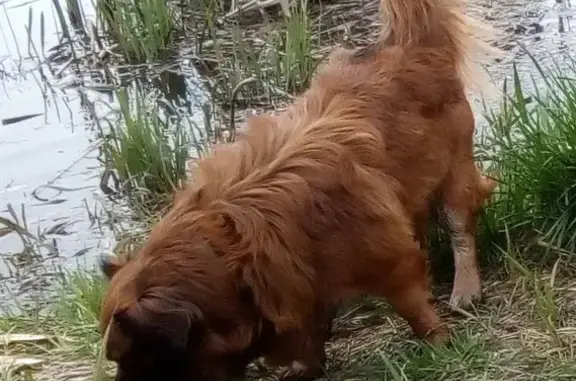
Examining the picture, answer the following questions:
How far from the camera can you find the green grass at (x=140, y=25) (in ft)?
28.7

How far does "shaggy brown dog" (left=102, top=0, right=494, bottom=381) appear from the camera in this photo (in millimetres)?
3346

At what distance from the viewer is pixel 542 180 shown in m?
4.57

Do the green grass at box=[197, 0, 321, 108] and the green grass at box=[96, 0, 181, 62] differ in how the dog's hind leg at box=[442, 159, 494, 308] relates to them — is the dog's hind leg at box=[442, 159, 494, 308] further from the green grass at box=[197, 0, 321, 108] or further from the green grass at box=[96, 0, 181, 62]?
the green grass at box=[96, 0, 181, 62]

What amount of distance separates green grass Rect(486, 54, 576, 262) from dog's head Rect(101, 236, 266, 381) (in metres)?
1.51

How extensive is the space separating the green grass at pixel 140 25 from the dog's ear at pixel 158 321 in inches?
226

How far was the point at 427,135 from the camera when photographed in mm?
4195

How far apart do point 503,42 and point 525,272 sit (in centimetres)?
379

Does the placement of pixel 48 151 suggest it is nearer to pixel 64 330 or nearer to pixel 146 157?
pixel 146 157

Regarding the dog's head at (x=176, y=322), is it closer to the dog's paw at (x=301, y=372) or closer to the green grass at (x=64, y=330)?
the dog's paw at (x=301, y=372)

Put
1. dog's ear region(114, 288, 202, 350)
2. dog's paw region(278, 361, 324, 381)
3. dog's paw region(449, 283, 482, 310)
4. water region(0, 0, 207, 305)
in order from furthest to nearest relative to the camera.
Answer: water region(0, 0, 207, 305)
dog's paw region(449, 283, 482, 310)
dog's paw region(278, 361, 324, 381)
dog's ear region(114, 288, 202, 350)

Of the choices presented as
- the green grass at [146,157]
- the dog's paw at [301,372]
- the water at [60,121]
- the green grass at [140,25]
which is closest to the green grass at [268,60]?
the water at [60,121]

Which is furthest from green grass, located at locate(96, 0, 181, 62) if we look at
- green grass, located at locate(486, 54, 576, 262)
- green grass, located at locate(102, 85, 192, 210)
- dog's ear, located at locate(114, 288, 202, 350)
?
dog's ear, located at locate(114, 288, 202, 350)

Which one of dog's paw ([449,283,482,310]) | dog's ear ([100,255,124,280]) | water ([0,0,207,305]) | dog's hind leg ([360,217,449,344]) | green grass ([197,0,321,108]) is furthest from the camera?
green grass ([197,0,321,108])

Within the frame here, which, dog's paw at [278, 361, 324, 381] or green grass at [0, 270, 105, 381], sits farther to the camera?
green grass at [0, 270, 105, 381]
